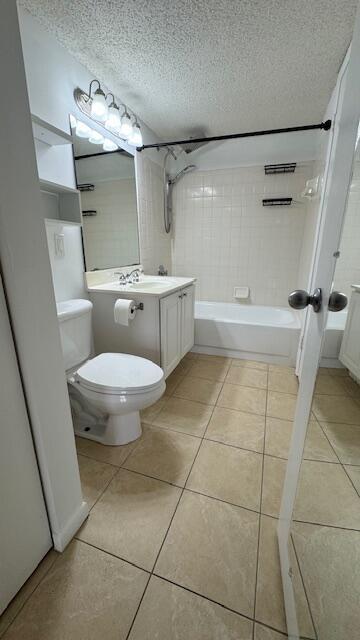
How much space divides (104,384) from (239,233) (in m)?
2.47

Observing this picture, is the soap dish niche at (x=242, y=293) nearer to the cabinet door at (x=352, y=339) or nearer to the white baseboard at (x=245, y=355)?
the white baseboard at (x=245, y=355)

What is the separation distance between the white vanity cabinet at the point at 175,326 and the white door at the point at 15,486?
1.01 meters

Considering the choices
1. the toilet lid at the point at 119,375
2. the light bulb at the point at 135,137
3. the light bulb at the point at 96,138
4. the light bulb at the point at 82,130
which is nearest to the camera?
the toilet lid at the point at 119,375

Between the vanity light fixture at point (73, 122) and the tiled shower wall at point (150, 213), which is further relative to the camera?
the tiled shower wall at point (150, 213)

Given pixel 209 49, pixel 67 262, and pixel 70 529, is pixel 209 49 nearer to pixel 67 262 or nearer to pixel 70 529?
pixel 67 262

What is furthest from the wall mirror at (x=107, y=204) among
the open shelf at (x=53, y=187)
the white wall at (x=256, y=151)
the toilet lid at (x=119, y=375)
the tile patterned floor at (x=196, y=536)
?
the tile patterned floor at (x=196, y=536)

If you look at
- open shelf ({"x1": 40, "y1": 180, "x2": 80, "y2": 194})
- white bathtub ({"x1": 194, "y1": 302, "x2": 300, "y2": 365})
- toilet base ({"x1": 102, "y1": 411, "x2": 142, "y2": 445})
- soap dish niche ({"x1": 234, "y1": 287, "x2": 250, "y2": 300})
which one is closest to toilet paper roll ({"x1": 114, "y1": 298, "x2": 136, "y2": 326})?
toilet base ({"x1": 102, "y1": 411, "x2": 142, "y2": 445})

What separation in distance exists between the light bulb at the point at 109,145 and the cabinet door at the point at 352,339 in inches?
77.8

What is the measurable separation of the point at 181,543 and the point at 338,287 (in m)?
1.05

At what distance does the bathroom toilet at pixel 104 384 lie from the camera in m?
1.21

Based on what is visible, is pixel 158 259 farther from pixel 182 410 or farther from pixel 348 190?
pixel 348 190

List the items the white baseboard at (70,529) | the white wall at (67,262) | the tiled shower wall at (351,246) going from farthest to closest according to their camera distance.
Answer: the white wall at (67,262) < the white baseboard at (70,529) < the tiled shower wall at (351,246)

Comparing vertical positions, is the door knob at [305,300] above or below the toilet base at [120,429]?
above

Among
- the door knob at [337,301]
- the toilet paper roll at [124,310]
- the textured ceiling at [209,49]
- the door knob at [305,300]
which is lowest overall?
the toilet paper roll at [124,310]
